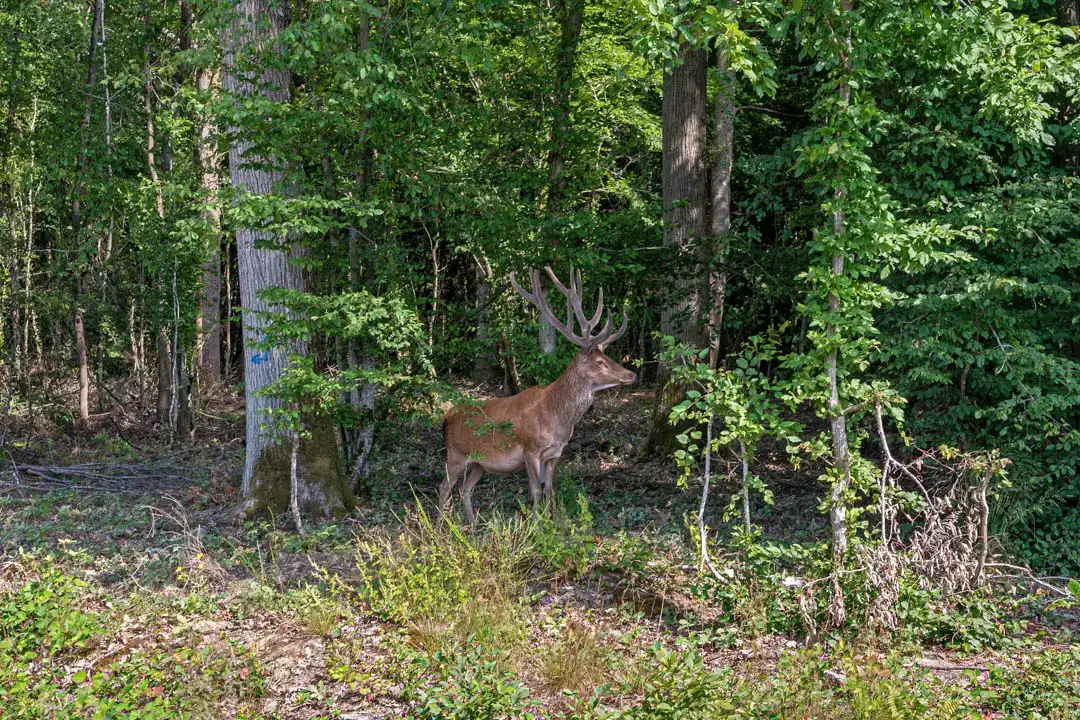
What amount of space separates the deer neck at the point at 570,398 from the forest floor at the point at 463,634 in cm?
102

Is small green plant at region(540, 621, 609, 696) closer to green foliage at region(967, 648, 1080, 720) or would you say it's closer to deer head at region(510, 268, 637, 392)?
green foliage at region(967, 648, 1080, 720)

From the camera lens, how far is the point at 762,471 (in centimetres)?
1035

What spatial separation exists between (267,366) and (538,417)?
8.19 feet

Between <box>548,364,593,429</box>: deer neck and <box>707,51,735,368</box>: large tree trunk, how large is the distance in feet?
6.95

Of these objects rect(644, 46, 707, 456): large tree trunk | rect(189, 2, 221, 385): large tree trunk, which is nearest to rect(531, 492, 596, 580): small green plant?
rect(644, 46, 707, 456): large tree trunk

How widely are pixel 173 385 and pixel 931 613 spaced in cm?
1000

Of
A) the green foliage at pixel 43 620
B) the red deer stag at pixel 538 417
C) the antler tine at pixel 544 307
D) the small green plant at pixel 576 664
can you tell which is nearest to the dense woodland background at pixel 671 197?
the red deer stag at pixel 538 417

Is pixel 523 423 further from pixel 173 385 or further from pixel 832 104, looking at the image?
pixel 173 385

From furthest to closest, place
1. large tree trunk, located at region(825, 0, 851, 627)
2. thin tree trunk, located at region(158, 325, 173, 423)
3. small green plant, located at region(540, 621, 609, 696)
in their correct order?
thin tree trunk, located at region(158, 325, 173, 423), large tree trunk, located at region(825, 0, 851, 627), small green plant, located at region(540, 621, 609, 696)

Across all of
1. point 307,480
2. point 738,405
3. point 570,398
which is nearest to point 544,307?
point 570,398

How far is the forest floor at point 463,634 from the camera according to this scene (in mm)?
4938

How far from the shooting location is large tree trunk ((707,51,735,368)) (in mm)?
9867

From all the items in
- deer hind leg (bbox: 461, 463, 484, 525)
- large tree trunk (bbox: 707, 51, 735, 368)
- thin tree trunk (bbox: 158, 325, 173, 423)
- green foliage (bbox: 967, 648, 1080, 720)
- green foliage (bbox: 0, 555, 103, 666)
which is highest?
large tree trunk (bbox: 707, 51, 735, 368)

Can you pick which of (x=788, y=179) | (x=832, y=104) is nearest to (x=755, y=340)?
(x=832, y=104)
